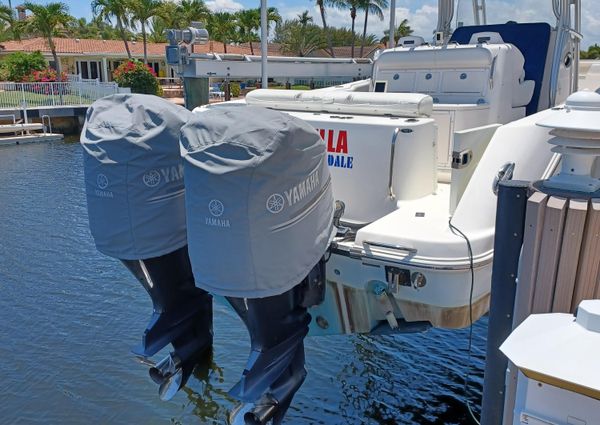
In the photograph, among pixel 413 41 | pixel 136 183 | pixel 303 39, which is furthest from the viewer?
pixel 303 39

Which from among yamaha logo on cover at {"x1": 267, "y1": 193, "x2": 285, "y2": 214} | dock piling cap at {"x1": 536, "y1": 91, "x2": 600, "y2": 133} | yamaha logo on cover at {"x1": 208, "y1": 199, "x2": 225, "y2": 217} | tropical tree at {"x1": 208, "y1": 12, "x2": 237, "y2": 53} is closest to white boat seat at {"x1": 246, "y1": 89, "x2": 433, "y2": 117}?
dock piling cap at {"x1": 536, "y1": 91, "x2": 600, "y2": 133}

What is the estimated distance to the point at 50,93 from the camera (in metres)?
21.2

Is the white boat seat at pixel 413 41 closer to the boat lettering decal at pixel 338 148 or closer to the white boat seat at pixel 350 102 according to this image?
the white boat seat at pixel 350 102

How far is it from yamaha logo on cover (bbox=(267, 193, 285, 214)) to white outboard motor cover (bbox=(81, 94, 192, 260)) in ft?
2.86

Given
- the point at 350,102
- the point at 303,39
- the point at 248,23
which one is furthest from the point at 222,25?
the point at 350,102

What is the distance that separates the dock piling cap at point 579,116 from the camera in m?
2.55

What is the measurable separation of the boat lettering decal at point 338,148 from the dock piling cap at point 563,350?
6.17 feet

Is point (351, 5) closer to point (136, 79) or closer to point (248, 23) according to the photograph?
point (248, 23)

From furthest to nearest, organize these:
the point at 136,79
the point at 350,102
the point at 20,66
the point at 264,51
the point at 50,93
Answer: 1. the point at 20,66
2. the point at 136,79
3. the point at 50,93
4. the point at 264,51
5. the point at 350,102

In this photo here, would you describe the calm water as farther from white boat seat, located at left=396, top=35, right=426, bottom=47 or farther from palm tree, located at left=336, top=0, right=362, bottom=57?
palm tree, located at left=336, top=0, right=362, bottom=57

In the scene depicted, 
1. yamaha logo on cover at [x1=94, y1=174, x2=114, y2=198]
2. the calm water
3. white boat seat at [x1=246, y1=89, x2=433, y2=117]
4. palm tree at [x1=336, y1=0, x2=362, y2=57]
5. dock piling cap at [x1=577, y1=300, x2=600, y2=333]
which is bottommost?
the calm water

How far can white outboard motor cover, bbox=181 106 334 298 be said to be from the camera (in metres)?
2.81

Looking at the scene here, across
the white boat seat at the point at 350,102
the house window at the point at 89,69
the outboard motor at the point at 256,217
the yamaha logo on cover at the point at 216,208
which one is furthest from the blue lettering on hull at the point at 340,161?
the house window at the point at 89,69

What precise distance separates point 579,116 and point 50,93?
70.6ft
